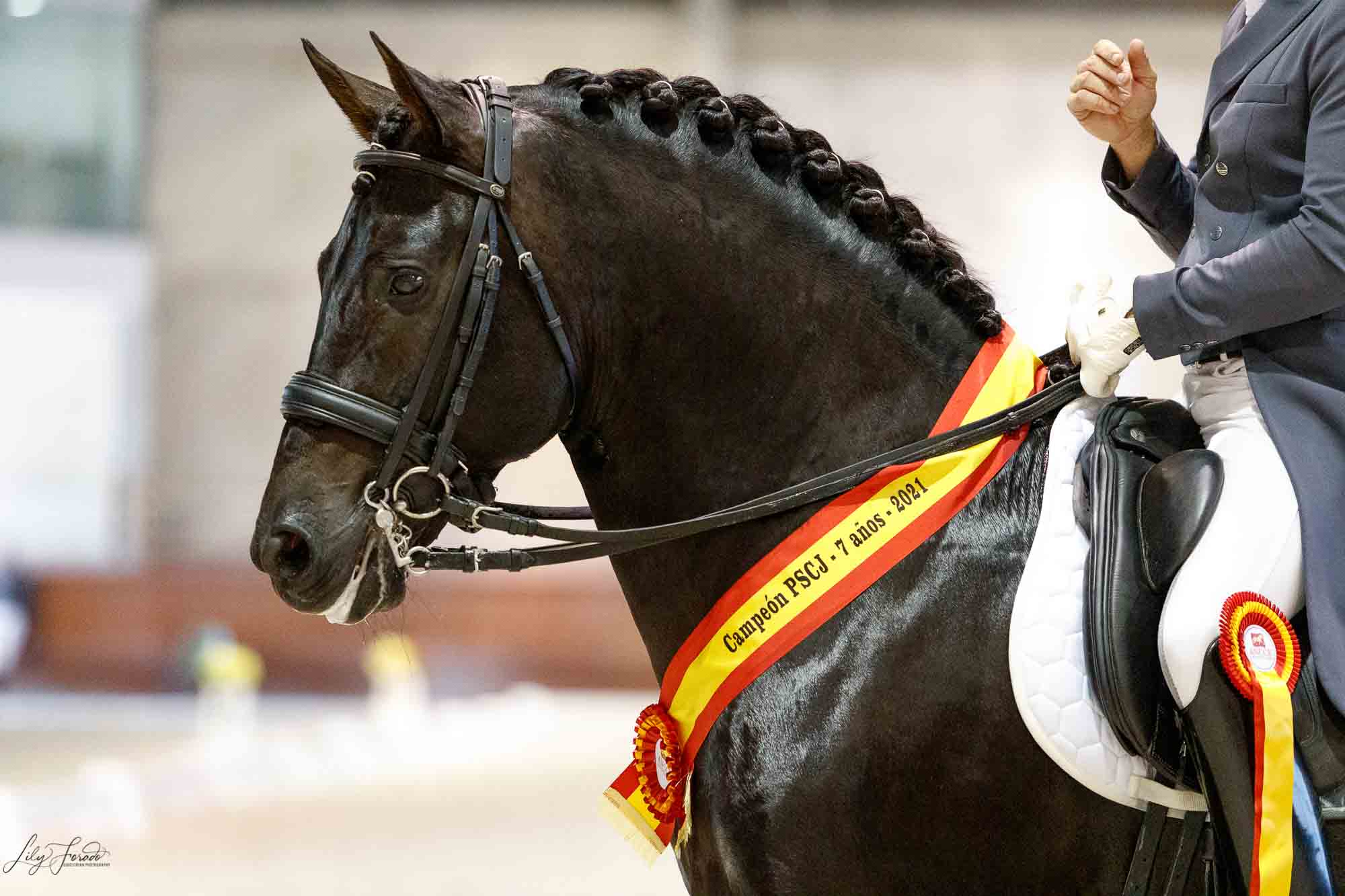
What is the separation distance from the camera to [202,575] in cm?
980

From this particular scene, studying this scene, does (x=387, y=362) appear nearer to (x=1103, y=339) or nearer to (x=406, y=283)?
(x=406, y=283)

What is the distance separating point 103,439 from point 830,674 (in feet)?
35.5

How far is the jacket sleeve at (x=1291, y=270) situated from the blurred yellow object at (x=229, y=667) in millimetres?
8871

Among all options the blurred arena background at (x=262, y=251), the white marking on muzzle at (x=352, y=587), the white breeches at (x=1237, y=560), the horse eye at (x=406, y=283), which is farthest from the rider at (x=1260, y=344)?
the blurred arena background at (x=262, y=251)

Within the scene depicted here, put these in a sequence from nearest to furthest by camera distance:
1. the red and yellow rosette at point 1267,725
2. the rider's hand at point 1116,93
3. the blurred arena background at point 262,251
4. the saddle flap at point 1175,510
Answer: the red and yellow rosette at point 1267,725 < the saddle flap at point 1175,510 < the rider's hand at point 1116,93 < the blurred arena background at point 262,251

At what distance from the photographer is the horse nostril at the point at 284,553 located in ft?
5.57

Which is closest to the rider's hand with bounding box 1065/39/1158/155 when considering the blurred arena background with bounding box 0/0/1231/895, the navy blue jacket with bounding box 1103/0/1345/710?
the navy blue jacket with bounding box 1103/0/1345/710

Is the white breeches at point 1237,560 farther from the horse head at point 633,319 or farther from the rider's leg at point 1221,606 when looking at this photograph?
the horse head at point 633,319

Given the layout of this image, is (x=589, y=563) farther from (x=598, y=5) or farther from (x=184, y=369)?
(x=598, y=5)

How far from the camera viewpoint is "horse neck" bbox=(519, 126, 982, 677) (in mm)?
1797

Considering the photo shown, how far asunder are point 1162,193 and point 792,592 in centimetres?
94

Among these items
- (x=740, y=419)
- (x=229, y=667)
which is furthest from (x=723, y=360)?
(x=229, y=667)

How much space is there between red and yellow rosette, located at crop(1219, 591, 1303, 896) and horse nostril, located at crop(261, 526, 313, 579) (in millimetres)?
1175

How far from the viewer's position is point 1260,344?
1710 millimetres
